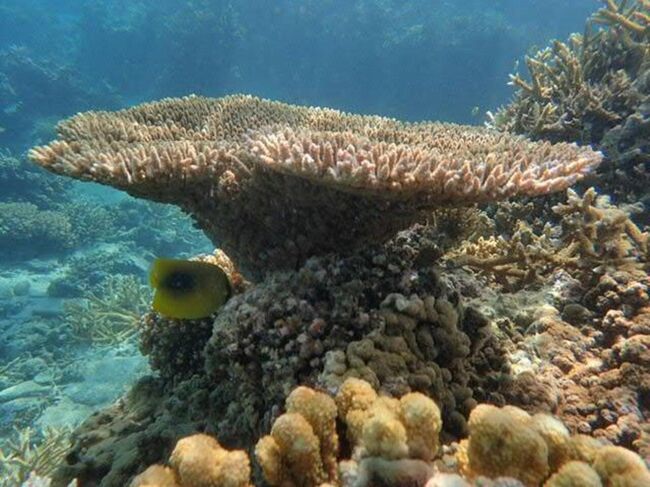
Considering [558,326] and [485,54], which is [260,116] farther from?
[485,54]

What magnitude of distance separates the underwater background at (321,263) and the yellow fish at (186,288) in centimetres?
50

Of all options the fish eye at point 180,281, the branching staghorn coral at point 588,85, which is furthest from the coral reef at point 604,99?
the fish eye at point 180,281

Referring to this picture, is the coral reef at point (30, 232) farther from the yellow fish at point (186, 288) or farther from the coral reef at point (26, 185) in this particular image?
the yellow fish at point (186, 288)

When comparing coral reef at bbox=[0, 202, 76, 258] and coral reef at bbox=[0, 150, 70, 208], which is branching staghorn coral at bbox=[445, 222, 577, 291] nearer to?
coral reef at bbox=[0, 202, 76, 258]

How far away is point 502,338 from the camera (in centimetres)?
304

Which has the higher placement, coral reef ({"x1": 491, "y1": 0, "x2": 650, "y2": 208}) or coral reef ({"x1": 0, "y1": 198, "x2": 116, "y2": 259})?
coral reef ({"x1": 0, "y1": 198, "x2": 116, "y2": 259})

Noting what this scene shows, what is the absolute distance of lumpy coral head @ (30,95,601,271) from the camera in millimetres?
2404

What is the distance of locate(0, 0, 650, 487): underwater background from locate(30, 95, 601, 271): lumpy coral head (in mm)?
395

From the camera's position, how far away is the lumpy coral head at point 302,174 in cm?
240

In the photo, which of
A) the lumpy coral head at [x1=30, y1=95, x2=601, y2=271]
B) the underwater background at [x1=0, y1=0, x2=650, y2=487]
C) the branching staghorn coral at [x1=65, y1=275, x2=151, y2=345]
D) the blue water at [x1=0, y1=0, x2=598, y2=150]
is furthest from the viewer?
the blue water at [x1=0, y1=0, x2=598, y2=150]

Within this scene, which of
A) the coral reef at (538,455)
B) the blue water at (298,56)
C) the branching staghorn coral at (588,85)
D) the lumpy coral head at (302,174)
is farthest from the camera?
the blue water at (298,56)

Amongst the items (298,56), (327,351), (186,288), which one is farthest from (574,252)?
(298,56)

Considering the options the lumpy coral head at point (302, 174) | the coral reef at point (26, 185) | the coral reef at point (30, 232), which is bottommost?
the lumpy coral head at point (302, 174)

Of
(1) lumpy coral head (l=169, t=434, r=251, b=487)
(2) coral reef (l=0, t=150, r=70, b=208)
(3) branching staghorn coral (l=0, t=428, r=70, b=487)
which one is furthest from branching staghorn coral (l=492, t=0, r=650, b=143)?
(2) coral reef (l=0, t=150, r=70, b=208)
